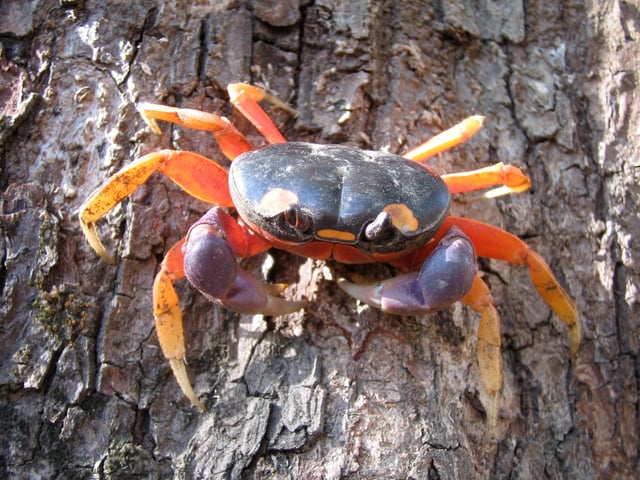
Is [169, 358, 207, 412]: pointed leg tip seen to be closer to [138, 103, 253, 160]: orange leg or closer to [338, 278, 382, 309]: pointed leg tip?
[338, 278, 382, 309]: pointed leg tip

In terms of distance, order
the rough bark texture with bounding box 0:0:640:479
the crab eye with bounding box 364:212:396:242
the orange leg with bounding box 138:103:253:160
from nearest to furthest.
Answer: the crab eye with bounding box 364:212:396:242
the rough bark texture with bounding box 0:0:640:479
the orange leg with bounding box 138:103:253:160

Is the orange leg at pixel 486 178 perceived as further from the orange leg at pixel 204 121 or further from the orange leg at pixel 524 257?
the orange leg at pixel 204 121

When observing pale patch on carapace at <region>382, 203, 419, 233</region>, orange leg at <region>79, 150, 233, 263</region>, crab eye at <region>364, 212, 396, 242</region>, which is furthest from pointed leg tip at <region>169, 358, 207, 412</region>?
pale patch on carapace at <region>382, 203, 419, 233</region>

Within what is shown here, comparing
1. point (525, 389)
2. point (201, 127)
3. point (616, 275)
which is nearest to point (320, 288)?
point (201, 127)

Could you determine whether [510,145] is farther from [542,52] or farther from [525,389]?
[525,389]

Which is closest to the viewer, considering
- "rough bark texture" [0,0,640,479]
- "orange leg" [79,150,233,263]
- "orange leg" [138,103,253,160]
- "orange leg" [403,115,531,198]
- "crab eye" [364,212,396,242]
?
"crab eye" [364,212,396,242]

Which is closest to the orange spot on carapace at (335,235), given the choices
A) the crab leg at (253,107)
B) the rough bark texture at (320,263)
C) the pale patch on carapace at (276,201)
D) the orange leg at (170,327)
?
the pale patch on carapace at (276,201)

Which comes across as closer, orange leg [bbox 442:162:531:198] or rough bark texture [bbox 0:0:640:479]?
rough bark texture [bbox 0:0:640:479]

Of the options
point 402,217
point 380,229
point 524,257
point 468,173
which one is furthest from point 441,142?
point 380,229
